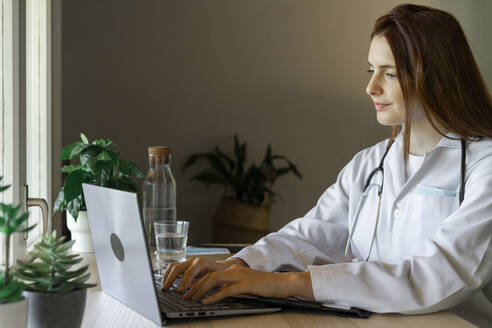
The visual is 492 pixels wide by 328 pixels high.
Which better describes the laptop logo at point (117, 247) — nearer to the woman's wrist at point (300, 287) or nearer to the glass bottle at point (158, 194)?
the woman's wrist at point (300, 287)

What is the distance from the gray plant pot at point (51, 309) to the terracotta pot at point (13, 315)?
0.04 metres

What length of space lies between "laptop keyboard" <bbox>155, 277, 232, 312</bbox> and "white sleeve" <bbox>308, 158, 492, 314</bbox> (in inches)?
8.4

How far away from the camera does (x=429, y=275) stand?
1.24 m

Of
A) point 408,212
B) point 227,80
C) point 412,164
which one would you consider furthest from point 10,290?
point 227,80

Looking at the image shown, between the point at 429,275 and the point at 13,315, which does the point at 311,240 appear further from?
the point at 13,315

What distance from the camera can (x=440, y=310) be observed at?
4.09 feet

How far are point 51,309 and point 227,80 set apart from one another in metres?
3.96

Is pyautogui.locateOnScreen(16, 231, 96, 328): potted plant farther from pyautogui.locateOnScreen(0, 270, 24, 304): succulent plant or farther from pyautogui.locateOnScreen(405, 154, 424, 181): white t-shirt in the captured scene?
pyautogui.locateOnScreen(405, 154, 424, 181): white t-shirt

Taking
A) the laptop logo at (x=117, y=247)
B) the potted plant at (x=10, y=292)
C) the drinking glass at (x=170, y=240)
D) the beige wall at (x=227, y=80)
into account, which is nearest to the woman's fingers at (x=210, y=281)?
the laptop logo at (x=117, y=247)

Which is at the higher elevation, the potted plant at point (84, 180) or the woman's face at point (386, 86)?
the woman's face at point (386, 86)

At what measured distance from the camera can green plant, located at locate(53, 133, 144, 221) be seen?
1.78 meters

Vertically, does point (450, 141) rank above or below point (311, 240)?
above

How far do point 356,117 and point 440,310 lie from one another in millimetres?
3881

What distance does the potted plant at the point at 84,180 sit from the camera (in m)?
1.78
